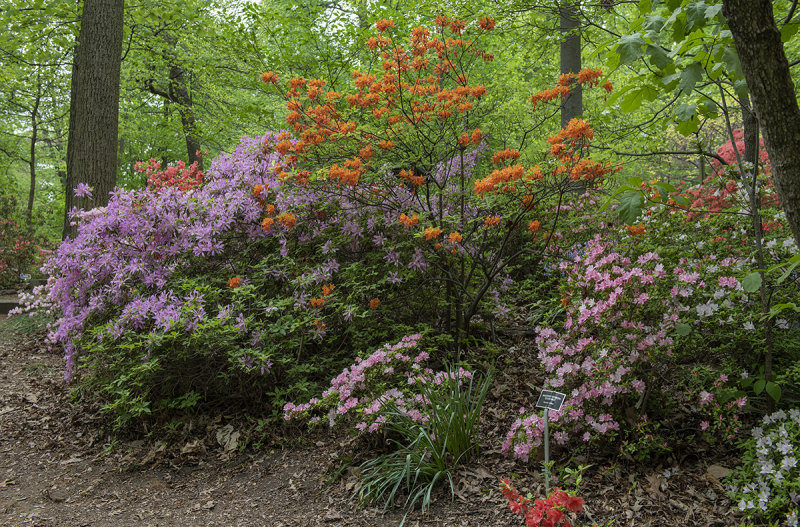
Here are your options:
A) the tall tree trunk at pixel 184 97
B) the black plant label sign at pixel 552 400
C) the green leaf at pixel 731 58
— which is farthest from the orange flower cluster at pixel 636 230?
the tall tree trunk at pixel 184 97

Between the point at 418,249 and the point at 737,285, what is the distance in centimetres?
222

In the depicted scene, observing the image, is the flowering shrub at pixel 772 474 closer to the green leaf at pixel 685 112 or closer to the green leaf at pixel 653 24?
the green leaf at pixel 685 112

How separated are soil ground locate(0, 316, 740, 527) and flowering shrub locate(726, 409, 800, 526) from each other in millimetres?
136

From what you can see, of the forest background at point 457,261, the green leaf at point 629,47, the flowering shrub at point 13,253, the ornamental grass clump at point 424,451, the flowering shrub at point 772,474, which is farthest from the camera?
the flowering shrub at point 13,253

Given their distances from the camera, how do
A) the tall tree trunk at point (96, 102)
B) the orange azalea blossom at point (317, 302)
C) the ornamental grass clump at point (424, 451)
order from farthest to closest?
1. the tall tree trunk at point (96, 102)
2. the orange azalea blossom at point (317, 302)
3. the ornamental grass clump at point (424, 451)

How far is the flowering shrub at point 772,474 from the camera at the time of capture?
7.29 ft

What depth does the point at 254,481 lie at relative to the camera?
358 centimetres

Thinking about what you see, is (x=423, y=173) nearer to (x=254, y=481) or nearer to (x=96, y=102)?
(x=254, y=481)

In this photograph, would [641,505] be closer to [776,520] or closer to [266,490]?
[776,520]

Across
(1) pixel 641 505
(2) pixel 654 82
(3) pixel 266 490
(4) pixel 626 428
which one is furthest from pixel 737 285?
(3) pixel 266 490

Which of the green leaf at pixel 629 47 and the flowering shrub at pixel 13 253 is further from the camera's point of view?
the flowering shrub at pixel 13 253

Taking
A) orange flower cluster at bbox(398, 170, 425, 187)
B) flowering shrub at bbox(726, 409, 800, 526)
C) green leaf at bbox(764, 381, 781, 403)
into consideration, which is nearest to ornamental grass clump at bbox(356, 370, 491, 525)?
flowering shrub at bbox(726, 409, 800, 526)

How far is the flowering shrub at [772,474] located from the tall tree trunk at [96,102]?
20.4 ft

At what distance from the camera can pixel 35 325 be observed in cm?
772
